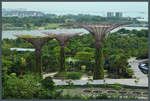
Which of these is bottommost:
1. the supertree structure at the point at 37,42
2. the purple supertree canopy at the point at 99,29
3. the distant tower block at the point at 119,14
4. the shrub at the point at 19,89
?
the shrub at the point at 19,89

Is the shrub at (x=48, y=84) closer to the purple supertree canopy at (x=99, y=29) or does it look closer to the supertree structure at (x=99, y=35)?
the supertree structure at (x=99, y=35)

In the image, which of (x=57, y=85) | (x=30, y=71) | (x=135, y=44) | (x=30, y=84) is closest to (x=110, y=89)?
(x=57, y=85)

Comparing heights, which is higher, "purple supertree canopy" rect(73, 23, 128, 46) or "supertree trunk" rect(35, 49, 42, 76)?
"purple supertree canopy" rect(73, 23, 128, 46)

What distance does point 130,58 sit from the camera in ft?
25.1

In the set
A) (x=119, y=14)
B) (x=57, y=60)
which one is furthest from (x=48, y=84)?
(x=119, y=14)

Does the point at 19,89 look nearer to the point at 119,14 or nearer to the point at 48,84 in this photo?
the point at 48,84

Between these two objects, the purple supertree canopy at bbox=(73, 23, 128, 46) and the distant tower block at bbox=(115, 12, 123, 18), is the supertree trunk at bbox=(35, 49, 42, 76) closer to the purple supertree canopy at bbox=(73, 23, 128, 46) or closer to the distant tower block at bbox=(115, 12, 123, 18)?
the purple supertree canopy at bbox=(73, 23, 128, 46)

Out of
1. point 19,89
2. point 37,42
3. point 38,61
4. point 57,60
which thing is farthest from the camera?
point 57,60

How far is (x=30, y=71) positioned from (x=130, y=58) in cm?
287

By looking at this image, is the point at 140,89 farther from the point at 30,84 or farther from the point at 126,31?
the point at 126,31

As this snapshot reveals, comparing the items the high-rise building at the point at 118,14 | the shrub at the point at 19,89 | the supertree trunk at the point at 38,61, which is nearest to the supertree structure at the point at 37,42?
the supertree trunk at the point at 38,61

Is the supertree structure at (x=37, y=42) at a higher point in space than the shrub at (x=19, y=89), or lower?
higher

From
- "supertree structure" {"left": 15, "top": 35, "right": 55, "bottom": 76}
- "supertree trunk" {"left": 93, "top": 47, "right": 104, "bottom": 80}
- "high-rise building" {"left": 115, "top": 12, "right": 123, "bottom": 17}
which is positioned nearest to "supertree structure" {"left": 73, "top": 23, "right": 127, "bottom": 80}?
"supertree trunk" {"left": 93, "top": 47, "right": 104, "bottom": 80}

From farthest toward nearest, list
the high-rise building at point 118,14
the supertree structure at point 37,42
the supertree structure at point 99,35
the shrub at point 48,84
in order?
the high-rise building at point 118,14 → the supertree structure at point 99,35 → the supertree structure at point 37,42 → the shrub at point 48,84
